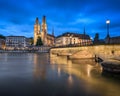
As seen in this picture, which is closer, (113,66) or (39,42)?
(113,66)

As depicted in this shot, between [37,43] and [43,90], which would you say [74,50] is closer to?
[43,90]

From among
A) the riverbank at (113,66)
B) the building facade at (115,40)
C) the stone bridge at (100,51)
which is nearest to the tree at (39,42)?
the stone bridge at (100,51)

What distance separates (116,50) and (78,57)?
24.9 meters

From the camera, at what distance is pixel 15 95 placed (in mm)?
15109

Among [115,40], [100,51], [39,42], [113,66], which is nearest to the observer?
[113,66]

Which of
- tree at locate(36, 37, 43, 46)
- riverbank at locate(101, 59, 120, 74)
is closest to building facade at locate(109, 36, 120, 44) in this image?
riverbank at locate(101, 59, 120, 74)

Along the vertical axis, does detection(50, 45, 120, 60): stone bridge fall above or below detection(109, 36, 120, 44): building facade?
below

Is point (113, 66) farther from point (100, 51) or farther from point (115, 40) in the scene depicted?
point (100, 51)

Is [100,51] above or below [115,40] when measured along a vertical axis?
below

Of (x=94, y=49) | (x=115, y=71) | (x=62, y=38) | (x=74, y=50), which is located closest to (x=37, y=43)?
(x=62, y=38)

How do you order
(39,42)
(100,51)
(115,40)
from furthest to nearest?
(39,42), (100,51), (115,40)

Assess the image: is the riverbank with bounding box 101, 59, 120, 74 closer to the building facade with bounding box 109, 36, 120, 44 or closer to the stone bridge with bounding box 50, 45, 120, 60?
the stone bridge with bounding box 50, 45, 120, 60

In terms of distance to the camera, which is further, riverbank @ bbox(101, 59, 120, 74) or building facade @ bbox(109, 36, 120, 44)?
building facade @ bbox(109, 36, 120, 44)

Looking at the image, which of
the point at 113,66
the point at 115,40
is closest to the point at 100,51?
the point at 115,40
